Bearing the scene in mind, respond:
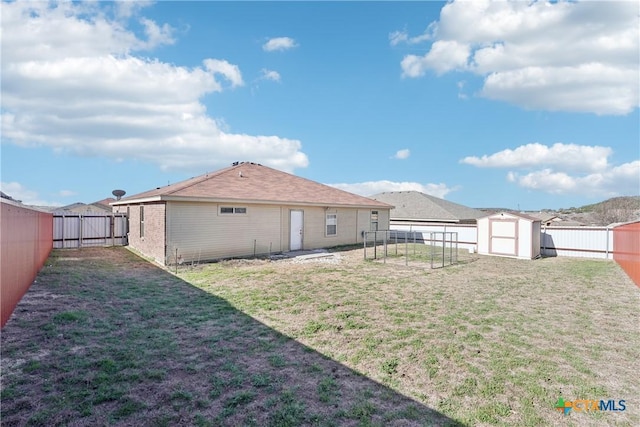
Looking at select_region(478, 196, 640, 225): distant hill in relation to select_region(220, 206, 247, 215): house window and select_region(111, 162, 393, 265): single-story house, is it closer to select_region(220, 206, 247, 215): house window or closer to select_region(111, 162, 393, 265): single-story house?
select_region(111, 162, 393, 265): single-story house

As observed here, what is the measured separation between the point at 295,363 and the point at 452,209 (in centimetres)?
2517

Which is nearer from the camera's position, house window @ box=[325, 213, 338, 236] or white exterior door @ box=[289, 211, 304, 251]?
white exterior door @ box=[289, 211, 304, 251]

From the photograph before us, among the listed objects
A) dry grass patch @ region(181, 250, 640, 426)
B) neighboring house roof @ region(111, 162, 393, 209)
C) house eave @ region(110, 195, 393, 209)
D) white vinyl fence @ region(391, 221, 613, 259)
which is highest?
neighboring house roof @ region(111, 162, 393, 209)

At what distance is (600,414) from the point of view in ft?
11.0

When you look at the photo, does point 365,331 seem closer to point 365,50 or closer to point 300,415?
point 300,415

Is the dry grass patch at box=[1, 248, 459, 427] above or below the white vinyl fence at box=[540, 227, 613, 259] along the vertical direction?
below

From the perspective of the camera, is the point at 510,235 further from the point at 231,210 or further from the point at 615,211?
the point at 615,211

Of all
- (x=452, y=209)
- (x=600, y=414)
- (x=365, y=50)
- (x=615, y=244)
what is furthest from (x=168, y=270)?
(x=452, y=209)

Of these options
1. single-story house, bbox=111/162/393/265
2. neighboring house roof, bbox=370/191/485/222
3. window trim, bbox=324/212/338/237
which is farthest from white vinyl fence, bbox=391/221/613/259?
neighboring house roof, bbox=370/191/485/222

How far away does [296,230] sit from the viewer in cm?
1592

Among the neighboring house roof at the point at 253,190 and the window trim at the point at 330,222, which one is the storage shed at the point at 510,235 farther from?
the window trim at the point at 330,222

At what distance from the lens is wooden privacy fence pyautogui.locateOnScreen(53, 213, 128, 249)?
1479cm

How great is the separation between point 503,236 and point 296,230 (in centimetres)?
978

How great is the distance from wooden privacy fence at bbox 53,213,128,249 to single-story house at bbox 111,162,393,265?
0.87 m
